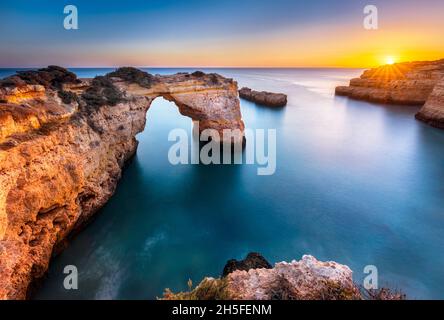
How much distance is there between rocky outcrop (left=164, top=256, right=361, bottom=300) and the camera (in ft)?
13.7

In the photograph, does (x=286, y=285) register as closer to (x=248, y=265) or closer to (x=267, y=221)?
(x=248, y=265)

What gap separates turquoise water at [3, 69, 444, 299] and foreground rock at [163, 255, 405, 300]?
3474 millimetres

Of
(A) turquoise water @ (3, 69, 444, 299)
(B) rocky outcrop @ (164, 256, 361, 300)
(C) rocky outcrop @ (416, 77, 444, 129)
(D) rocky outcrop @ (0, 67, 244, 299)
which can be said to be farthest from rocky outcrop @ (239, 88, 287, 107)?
(B) rocky outcrop @ (164, 256, 361, 300)

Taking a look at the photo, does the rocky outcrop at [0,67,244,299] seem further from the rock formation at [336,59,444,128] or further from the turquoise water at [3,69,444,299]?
the rock formation at [336,59,444,128]

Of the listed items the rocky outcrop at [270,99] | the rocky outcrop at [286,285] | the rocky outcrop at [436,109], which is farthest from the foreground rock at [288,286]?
the rocky outcrop at [270,99]

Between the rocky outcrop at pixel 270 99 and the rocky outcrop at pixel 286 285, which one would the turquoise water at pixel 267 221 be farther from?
the rocky outcrop at pixel 270 99

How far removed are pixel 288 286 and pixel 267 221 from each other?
6.15 metres

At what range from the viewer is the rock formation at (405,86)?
89.2ft

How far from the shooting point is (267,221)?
413 inches

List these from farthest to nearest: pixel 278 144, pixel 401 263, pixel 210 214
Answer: pixel 278 144, pixel 210 214, pixel 401 263

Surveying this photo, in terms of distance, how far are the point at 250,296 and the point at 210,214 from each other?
6792mm

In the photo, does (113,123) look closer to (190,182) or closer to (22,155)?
(190,182)
